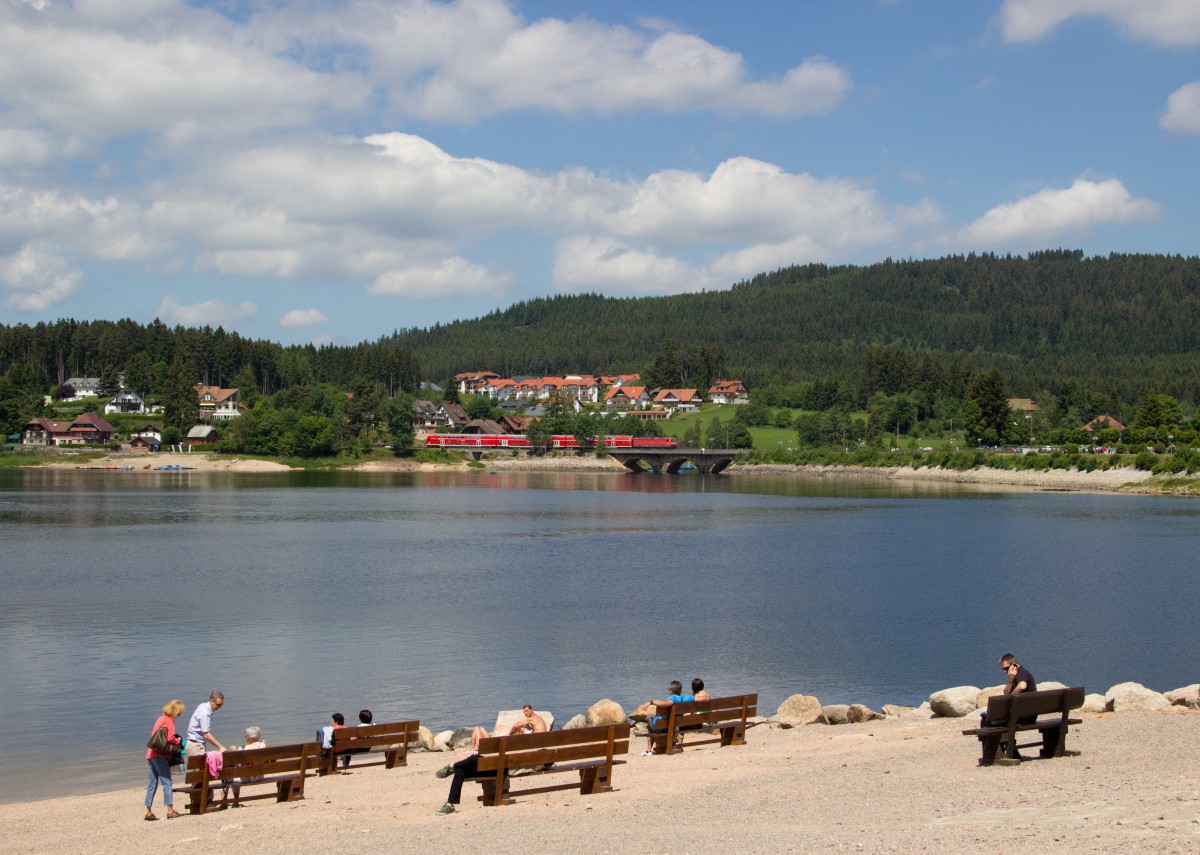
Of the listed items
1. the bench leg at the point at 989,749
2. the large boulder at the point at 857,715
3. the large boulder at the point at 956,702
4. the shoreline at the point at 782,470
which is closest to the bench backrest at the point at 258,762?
the bench leg at the point at 989,749

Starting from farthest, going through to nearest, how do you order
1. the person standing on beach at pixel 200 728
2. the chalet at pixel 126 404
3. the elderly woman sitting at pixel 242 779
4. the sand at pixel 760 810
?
1. the chalet at pixel 126 404
2. the person standing on beach at pixel 200 728
3. the elderly woman sitting at pixel 242 779
4. the sand at pixel 760 810

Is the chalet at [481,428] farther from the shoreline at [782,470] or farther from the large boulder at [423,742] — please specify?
the large boulder at [423,742]

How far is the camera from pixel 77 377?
604 ft

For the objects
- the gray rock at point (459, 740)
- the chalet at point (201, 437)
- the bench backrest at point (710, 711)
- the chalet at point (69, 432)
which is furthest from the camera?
the chalet at point (201, 437)

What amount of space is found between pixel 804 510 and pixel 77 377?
141093 mm

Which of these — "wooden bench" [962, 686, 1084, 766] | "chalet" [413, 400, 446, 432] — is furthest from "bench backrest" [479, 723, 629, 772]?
"chalet" [413, 400, 446, 432]

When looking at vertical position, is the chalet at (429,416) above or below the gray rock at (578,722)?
above

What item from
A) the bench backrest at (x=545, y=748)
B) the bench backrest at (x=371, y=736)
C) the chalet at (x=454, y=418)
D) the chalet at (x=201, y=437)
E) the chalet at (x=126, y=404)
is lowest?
the bench backrest at (x=371, y=736)

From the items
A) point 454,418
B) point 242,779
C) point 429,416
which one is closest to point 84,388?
point 429,416

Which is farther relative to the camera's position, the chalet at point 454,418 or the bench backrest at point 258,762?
the chalet at point 454,418

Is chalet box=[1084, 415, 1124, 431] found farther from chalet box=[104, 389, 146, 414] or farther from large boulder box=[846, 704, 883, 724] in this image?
→ large boulder box=[846, 704, 883, 724]

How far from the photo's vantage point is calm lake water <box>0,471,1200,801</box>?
80.2 ft

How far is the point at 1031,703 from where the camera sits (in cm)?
1441

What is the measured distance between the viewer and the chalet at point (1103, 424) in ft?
539
